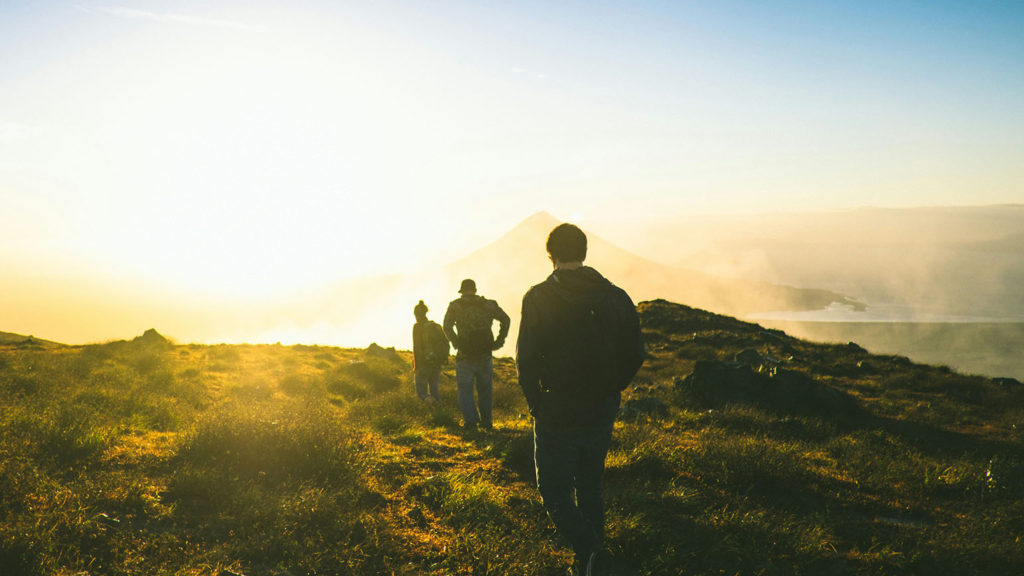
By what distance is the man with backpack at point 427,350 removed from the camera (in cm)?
1061

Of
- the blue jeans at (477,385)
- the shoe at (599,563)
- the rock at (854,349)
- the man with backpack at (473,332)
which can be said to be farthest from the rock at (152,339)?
the rock at (854,349)

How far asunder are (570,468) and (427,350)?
783 centimetres

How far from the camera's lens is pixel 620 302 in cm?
333

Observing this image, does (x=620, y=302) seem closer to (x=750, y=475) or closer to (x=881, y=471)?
(x=750, y=475)

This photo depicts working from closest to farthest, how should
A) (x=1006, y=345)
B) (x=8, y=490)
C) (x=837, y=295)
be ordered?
(x=8, y=490) → (x=1006, y=345) → (x=837, y=295)

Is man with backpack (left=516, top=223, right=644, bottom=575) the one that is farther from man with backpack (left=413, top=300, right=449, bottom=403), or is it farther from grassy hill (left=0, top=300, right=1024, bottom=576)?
man with backpack (left=413, top=300, right=449, bottom=403)

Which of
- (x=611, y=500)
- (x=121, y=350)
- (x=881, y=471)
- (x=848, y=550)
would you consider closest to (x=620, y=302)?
(x=611, y=500)

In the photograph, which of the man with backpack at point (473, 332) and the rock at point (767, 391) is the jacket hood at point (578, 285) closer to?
the man with backpack at point (473, 332)

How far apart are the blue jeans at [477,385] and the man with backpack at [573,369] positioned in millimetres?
4766

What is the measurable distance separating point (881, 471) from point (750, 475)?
2176mm

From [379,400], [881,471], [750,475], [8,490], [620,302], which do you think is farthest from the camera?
[379,400]

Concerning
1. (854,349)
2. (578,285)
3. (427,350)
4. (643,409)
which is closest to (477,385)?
(427,350)

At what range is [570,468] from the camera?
3309 millimetres

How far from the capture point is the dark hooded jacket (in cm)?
313
